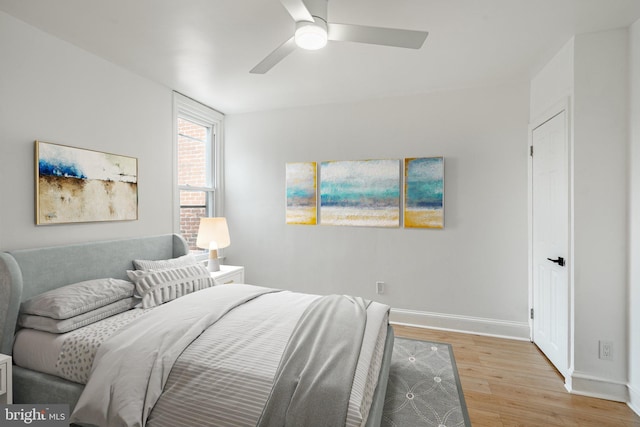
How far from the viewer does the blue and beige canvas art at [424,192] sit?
137 inches

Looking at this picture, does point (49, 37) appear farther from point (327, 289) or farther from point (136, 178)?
point (327, 289)

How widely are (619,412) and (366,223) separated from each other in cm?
248

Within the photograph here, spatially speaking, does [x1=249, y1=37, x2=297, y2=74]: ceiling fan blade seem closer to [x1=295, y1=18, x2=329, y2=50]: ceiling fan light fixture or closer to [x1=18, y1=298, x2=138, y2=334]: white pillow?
[x1=295, y1=18, x2=329, y2=50]: ceiling fan light fixture

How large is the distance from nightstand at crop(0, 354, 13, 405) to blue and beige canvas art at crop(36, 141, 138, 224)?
96 cm

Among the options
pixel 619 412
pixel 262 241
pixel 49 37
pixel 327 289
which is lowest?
pixel 619 412

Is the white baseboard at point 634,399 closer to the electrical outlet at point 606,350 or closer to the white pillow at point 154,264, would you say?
the electrical outlet at point 606,350

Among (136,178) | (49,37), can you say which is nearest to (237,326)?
(136,178)

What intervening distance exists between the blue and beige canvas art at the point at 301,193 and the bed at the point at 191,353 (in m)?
1.61

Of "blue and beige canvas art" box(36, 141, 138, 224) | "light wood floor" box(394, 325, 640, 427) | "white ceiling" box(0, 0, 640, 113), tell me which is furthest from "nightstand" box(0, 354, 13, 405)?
"light wood floor" box(394, 325, 640, 427)

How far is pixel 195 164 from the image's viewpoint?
4.06m

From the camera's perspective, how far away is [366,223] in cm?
377

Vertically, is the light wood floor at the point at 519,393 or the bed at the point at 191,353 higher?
the bed at the point at 191,353

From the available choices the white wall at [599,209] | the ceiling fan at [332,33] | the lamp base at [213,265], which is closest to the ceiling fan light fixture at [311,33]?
the ceiling fan at [332,33]

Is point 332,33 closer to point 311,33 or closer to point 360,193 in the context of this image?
point 311,33
